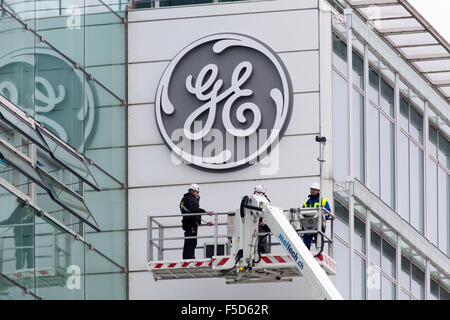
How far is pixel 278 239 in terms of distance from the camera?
40281 millimetres

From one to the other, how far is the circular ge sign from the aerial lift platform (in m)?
2.24

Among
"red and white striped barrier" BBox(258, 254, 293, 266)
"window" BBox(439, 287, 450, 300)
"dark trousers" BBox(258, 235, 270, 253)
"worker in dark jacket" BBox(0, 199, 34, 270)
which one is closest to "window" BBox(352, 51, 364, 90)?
"window" BBox(439, 287, 450, 300)

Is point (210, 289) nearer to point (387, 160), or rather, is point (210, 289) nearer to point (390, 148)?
point (387, 160)

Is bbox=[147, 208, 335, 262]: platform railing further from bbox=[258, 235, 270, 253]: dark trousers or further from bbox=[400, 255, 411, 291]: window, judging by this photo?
bbox=[400, 255, 411, 291]: window

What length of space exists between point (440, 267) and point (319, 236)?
793 centimetres

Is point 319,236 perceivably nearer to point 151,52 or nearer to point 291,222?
point 291,222

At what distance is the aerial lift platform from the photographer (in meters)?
39.9

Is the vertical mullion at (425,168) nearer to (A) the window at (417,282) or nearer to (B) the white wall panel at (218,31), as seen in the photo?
(A) the window at (417,282)

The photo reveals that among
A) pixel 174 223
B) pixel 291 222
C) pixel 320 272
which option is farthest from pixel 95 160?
pixel 320 272

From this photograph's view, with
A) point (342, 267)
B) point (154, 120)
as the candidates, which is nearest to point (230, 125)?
point (154, 120)

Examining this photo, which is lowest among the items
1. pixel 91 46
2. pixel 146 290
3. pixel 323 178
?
pixel 146 290

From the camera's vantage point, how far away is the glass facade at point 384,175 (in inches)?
1809

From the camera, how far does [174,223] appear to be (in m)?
45.3

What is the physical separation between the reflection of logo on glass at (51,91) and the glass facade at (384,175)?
21.8ft
